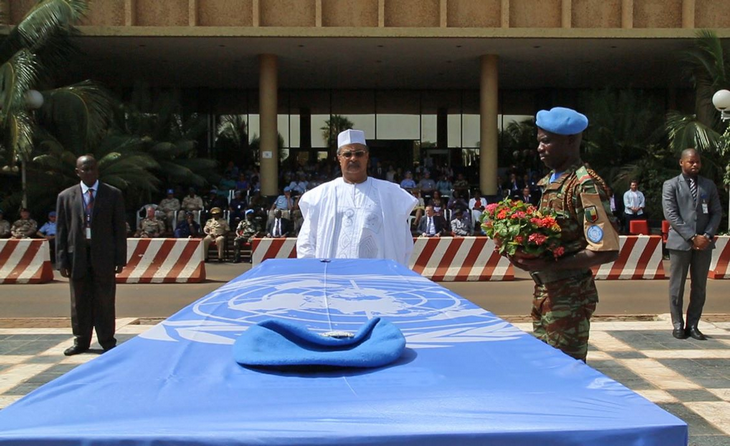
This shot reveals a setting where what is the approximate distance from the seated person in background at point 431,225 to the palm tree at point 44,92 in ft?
30.2

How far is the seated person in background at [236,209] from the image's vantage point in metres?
21.9

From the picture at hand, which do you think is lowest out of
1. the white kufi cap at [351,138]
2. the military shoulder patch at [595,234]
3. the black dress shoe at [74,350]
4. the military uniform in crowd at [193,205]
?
the black dress shoe at [74,350]

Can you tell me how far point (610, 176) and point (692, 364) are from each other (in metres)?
17.3

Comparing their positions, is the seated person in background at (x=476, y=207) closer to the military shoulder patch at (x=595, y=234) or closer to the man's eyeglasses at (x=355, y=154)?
the man's eyeglasses at (x=355, y=154)

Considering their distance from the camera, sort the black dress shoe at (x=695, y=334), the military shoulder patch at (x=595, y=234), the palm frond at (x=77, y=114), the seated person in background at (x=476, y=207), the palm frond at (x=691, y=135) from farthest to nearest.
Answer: the seated person in background at (x=476, y=207) → the palm frond at (x=691, y=135) → the palm frond at (x=77, y=114) → the black dress shoe at (x=695, y=334) → the military shoulder patch at (x=595, y=234)

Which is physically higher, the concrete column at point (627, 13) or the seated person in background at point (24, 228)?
the concrete column at point (627, 13)

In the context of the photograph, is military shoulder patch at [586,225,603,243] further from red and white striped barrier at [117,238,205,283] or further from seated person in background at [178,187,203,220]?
seated person in background at [178,187,203,220]

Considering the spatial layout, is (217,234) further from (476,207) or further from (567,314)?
(567,314)

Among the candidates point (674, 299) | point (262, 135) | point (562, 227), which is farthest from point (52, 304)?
point (262, 135)

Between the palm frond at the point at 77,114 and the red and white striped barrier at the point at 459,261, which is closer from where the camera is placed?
the red and white striped barrier at the point at 459,261

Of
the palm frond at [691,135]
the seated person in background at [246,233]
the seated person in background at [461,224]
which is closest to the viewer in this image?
the seated person in background at [246,233]

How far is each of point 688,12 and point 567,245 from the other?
20.8m

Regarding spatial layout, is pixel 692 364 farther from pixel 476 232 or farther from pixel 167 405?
pixel 476 232

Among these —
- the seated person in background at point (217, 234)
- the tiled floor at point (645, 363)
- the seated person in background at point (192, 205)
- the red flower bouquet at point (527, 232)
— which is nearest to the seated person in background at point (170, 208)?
the seated person in background at point (192, 205)
